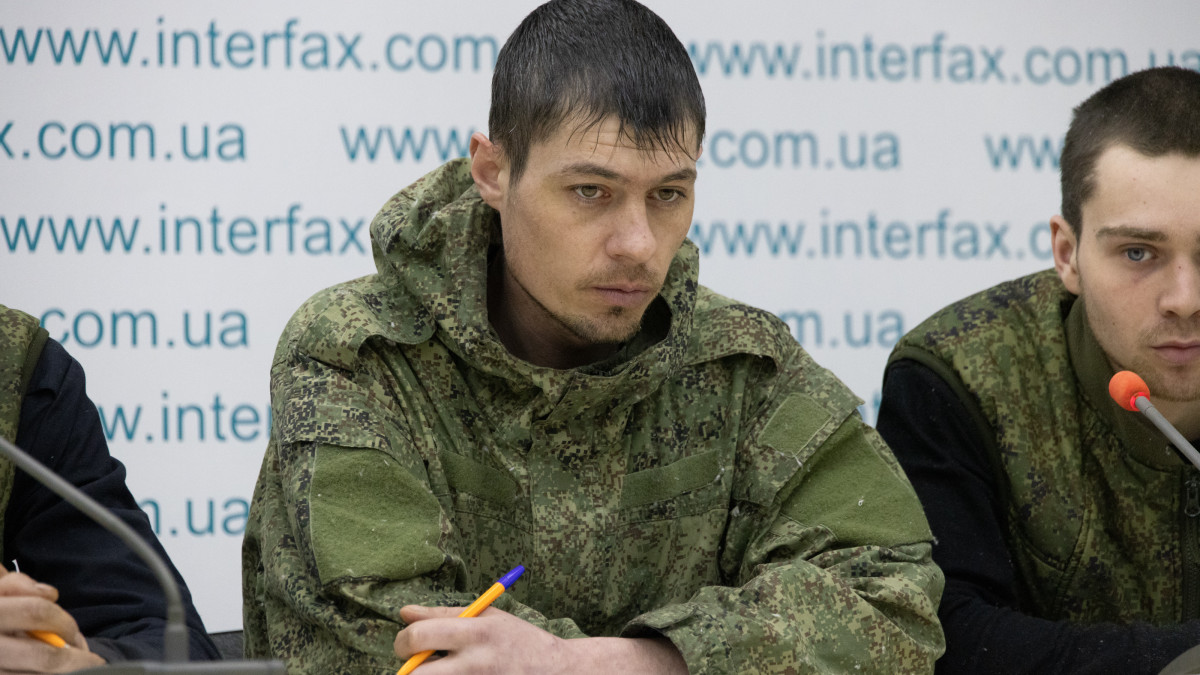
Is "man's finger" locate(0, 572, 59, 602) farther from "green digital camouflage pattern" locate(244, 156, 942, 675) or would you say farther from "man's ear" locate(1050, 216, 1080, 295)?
"man's ear" locate(1050, 216, 1080, 295)

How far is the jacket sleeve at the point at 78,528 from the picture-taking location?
5.44 ft

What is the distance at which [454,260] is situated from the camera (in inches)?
73.6

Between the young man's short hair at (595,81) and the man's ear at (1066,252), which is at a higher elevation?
the young man's short hair at (595,81)

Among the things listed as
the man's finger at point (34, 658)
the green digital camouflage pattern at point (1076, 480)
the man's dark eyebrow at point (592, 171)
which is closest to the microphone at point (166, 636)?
the man's finger at point (34, 658)

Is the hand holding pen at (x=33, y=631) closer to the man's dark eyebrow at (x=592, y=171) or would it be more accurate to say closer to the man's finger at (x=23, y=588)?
the man's finger at (x=23, y=588)

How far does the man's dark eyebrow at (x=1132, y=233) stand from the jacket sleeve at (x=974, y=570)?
0.36 meters

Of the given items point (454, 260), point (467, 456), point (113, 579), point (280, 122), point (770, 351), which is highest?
point (280, 122)

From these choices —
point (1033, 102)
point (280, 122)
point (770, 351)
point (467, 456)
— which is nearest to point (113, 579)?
point (467, 456)

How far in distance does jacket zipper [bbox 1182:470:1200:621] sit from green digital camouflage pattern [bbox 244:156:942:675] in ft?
1.89

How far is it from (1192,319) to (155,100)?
200cm

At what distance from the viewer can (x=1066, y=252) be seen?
220 cm

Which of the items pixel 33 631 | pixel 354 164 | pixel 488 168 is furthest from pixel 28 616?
pixel 354 164

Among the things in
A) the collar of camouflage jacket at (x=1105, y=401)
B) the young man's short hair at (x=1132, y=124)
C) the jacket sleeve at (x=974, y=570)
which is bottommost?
the jacket sleeve at (x=974, y=570)

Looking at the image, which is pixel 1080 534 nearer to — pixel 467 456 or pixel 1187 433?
pixel 1187 433
